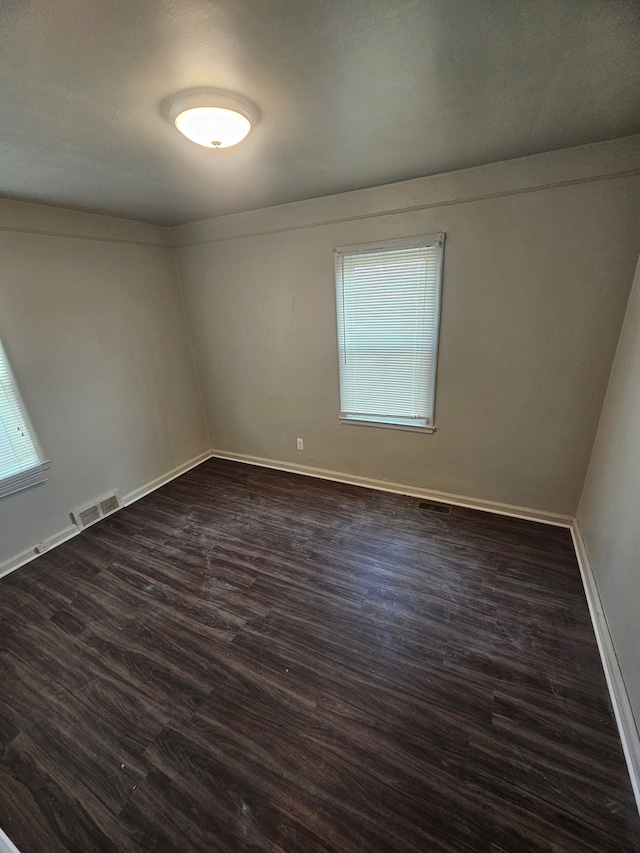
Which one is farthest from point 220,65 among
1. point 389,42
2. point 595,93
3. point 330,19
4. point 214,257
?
point 214,257

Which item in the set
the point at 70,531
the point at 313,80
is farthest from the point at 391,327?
the point at 70,531

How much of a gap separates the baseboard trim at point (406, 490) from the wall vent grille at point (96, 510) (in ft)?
4.00

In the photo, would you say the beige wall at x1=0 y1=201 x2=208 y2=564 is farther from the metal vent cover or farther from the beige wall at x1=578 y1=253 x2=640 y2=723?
the beige wall at x1=578 y1=253 x2=640 y2=723

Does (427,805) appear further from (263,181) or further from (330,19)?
(263,181)

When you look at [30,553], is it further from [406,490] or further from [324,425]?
[406,490]

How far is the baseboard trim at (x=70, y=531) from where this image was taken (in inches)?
95.9

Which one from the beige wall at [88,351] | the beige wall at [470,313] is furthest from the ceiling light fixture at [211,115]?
the beige wall at [88,351]

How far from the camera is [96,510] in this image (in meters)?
2.94

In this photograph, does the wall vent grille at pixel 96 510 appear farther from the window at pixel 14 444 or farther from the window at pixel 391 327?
the window at pixel 391 327

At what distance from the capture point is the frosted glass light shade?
1.32 m

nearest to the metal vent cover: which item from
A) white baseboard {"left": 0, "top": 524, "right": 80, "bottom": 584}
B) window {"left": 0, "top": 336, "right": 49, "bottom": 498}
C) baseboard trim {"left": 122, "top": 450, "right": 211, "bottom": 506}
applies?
baseboard trim {"left": 122, "top": 450, "right": 211, "bottom": 506}

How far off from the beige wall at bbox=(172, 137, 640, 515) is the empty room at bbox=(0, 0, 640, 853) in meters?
0.02

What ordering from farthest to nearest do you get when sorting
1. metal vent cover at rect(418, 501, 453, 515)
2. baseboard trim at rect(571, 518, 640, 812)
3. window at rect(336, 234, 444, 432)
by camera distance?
metal vent cover at rect(418, 501, 453, 515) < window at rect(336, 234, 444, 432) < baseboard trim at rect(571, 518, 640, 812)

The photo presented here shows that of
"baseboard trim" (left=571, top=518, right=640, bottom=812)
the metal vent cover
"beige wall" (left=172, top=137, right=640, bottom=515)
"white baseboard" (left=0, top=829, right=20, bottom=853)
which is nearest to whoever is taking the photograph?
"white baseboard" (left=0, top=829, right=20, bottom=853)
